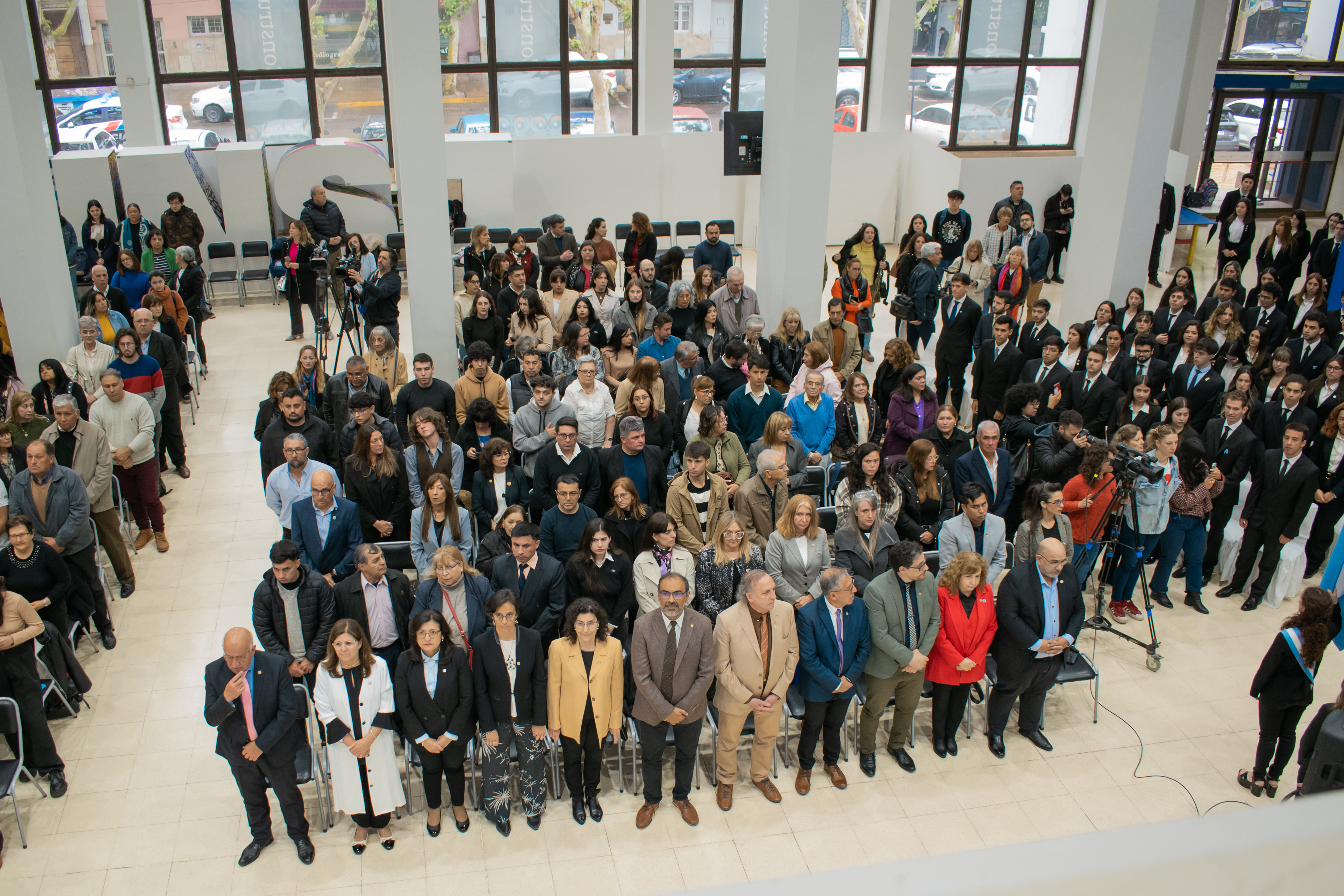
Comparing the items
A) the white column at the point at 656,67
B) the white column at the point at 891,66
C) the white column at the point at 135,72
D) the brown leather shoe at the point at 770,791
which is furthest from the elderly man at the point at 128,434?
the white column at the point at 891,66

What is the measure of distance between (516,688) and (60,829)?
8.26ft

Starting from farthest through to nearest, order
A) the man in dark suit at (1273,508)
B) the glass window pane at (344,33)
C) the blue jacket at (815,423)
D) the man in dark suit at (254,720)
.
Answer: the glass window pane at (344,33), the blue jacket at (815,423), the man in dark suit at (1273,508), the man in dark suit at (254,720)

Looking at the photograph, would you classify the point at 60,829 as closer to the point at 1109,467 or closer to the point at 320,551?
the point at 320,551

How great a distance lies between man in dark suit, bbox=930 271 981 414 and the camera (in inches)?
375

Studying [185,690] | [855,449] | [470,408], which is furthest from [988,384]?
[185,690]

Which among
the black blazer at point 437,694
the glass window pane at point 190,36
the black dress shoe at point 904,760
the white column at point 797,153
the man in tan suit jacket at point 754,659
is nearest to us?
the black blazer at point 437,694

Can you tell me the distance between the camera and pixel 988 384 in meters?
9.01

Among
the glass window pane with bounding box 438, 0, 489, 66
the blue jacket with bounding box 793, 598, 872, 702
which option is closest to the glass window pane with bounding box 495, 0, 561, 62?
the glass window pane with bounding box 438, 0, 489, 66

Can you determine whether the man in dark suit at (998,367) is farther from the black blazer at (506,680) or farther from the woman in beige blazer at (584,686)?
the black blazer at (506,680)

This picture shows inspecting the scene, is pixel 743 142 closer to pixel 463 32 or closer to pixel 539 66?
pixel 539 66

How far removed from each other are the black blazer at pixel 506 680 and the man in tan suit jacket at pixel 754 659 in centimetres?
93

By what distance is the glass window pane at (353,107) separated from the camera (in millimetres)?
15938

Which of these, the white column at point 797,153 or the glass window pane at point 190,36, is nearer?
the white column at point 797,153

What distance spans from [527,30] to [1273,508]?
12.7 metres
